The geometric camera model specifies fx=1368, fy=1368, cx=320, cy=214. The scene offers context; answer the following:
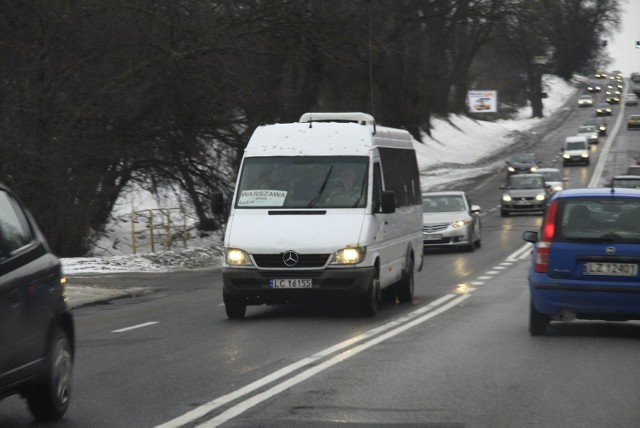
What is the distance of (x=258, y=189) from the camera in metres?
16.5

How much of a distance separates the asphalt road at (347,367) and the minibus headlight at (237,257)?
0.71 meters

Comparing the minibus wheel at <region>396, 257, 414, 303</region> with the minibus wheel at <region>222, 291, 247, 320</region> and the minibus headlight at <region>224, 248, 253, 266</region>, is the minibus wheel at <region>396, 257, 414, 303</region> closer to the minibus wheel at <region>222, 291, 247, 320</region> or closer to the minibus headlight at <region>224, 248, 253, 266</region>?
the minibus wheel at <region>222, 291, 247, 320</region>

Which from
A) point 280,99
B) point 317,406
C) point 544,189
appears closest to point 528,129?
point 544,189

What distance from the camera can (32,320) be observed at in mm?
7957

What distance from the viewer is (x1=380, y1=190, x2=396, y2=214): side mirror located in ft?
53.7

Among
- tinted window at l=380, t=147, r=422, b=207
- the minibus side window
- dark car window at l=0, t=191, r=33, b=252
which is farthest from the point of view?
tinted window at l=380, t=147, r=422, b=207

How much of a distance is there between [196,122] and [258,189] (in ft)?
49.9

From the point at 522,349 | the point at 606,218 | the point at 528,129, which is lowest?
the point at 528,129

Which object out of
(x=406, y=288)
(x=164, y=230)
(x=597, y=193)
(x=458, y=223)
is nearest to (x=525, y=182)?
(x=458, y=223)

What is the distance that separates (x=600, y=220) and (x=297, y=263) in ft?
11.9

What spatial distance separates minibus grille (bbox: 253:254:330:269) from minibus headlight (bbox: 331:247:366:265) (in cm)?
11

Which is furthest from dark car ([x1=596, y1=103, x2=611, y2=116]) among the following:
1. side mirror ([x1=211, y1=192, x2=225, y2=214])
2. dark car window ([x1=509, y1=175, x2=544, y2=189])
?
side mirror ([x1=211, y1=192, x2=225, y2=214])

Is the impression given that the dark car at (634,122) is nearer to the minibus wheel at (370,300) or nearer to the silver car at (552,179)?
the silver car at (552,179)

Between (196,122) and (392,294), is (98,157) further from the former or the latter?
(392,294)
